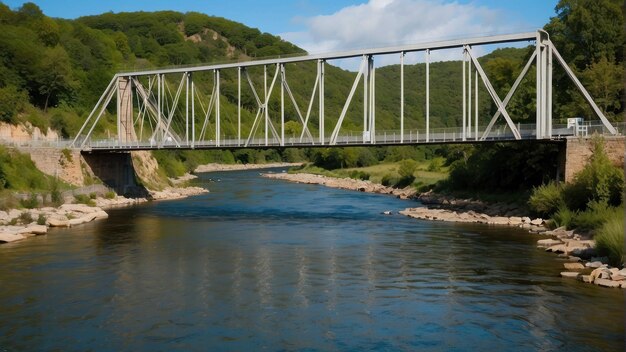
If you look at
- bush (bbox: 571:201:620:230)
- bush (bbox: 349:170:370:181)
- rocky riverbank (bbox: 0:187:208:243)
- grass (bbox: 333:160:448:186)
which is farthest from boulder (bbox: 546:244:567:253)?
bush (bbox: 349:170:370:181)

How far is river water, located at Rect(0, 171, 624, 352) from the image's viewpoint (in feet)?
63.5

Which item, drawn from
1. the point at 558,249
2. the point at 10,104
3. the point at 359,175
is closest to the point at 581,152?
the point at 558,249

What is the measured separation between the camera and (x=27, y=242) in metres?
37.6

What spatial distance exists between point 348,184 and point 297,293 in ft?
236

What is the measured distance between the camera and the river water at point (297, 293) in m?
19.3

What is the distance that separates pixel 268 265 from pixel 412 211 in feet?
85.4

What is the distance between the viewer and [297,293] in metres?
25.0

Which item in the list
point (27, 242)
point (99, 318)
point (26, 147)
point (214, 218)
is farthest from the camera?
point (26, 147)

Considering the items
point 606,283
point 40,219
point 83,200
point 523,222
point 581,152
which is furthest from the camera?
point 83,200

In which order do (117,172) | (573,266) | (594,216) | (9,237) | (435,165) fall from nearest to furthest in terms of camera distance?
(573,266) < (594,216) < (9,237) < (117,172) < (435,165)

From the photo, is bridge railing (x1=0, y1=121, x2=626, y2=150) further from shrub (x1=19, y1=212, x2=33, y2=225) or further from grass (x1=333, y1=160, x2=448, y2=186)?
shrub (x1=19, y1=212, x2=33, y2=225)

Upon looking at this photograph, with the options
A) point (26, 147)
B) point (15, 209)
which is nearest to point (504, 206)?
point (15, 209)

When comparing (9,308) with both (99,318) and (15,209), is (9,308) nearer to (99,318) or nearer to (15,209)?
(99,318)

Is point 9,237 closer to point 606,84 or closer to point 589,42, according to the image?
point 606,84
